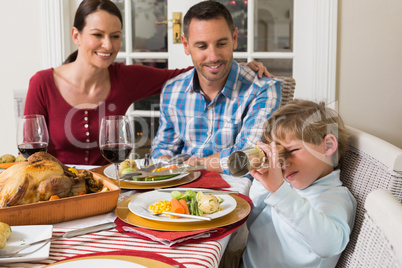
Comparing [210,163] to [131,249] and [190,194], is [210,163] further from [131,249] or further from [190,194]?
[131,249]

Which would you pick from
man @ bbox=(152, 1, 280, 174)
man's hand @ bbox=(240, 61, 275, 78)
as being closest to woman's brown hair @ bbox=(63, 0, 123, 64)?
man @ bbox=(152, 1, 280, 174)

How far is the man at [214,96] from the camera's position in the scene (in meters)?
1.77

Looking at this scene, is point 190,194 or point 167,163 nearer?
point 190,194

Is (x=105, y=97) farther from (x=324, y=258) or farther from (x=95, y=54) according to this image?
(x=324, y=258)

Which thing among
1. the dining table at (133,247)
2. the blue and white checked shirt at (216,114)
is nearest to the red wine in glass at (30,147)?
the dining table at (133,247)

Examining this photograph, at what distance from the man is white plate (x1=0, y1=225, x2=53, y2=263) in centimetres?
94

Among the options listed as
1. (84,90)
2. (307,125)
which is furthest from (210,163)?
(84,90)

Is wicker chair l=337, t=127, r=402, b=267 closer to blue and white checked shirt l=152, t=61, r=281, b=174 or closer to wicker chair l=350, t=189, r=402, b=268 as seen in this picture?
wicker chair l=350, t=189, r=402, b=268

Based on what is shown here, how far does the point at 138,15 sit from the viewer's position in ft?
9.23

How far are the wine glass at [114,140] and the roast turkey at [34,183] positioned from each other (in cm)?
11

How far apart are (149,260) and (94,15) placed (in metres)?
1.43

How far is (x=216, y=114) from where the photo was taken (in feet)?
6.00

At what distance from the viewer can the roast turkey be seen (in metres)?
0.89

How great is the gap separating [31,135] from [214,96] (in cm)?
87
